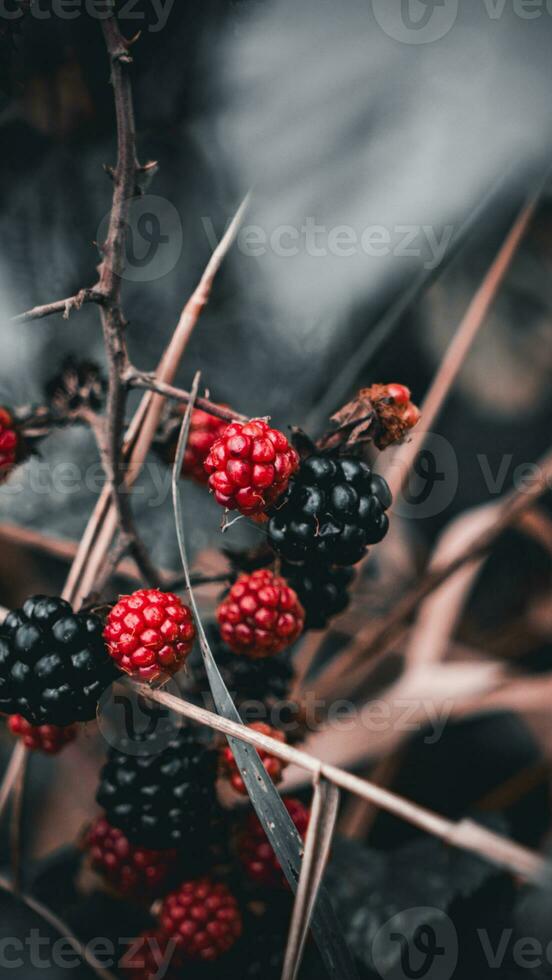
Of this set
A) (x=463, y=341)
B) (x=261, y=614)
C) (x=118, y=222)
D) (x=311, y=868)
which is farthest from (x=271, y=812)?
(x=463, y=341)

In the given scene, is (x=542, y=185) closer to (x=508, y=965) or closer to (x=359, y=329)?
(x=359, y=329)

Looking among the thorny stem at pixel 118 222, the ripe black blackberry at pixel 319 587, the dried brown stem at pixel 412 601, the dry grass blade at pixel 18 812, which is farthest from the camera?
the dried brown stem at pixel 412 601

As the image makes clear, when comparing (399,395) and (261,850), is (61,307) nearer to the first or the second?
(399,395)

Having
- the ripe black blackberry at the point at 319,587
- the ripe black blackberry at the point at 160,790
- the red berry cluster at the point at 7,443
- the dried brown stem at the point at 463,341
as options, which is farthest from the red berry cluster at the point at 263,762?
the dried brown stem at the point at 463,341

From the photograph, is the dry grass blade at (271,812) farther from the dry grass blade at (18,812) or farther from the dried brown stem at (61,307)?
the dry grass blade at (18,812)

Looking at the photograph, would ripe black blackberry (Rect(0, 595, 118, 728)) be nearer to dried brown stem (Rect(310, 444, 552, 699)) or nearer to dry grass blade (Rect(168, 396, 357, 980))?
dry grass blade (Rect(168, 396, 357, 980))

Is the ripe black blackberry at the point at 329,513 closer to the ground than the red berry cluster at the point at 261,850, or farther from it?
farther from it

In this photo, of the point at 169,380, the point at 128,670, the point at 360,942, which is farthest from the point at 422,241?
the point at 360,942
